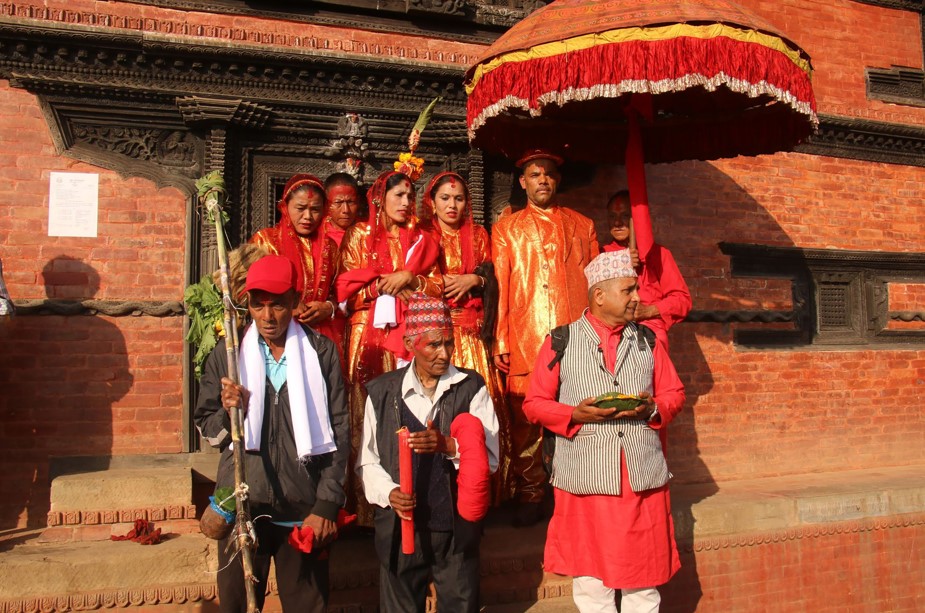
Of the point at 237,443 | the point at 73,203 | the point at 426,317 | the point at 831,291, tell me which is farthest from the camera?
the point at 831,291

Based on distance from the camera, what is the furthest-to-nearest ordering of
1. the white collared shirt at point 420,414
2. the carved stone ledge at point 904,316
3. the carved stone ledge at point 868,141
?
the carved stone ledge at point 904,316 < the carved stone ledge at point 868,141 < the white collared shirt at point 420,414

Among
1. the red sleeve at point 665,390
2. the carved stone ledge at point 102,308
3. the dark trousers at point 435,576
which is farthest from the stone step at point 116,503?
the red sleeve at point 665,390

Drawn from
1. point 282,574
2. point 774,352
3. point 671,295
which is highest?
point 671,295

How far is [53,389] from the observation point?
5434 millimetres

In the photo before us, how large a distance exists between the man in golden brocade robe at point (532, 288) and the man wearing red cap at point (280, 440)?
5.85 ft

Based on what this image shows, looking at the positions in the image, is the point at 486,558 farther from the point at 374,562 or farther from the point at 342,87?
the point at 342,87

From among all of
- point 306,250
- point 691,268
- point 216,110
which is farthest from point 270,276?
point 691,268

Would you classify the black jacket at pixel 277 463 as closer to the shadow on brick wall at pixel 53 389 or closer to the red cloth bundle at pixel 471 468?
the red cloth bundle at pixel 471 468

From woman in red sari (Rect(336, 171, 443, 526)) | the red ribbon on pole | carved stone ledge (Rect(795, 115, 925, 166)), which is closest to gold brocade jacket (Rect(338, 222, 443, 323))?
woman in red sari (Rect(336, 171, 443, 526))

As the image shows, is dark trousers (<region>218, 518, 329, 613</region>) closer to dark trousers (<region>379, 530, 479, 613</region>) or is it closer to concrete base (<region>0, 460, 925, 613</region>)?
dark trousers (<region>379, 530, 479, 613</region>)

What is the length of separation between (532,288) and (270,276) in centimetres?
215

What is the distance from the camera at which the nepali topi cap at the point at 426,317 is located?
11.0 feet

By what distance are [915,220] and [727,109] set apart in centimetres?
427

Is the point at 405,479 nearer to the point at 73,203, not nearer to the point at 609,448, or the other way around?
the point at 609,448
